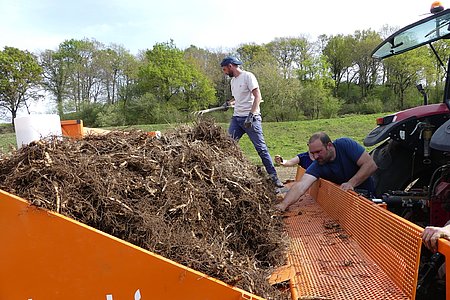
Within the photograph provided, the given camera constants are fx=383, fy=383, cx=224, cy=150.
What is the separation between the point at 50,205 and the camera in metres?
1.51

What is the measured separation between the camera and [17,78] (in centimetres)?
3067

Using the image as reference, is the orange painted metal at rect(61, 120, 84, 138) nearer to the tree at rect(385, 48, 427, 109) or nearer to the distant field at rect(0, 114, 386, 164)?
the distant field at rect(0, 114, 386, 164)

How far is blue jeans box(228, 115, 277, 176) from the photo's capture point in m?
4.43

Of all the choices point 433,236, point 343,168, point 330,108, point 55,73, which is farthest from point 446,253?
point 55,73

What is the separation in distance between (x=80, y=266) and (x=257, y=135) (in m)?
3.35

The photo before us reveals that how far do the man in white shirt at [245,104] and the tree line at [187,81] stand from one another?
75.4 feet

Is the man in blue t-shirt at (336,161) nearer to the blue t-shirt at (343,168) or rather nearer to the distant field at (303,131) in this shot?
the blue t-shirt at (343,168)

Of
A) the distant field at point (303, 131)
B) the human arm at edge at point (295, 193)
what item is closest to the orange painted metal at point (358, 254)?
the human arm at edge at point (295, 193)

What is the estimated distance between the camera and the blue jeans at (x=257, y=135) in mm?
4434

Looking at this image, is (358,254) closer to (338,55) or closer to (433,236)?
(433,236)

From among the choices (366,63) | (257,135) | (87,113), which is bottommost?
Answer: (257,135)

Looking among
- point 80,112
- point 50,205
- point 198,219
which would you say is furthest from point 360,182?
point 80,112

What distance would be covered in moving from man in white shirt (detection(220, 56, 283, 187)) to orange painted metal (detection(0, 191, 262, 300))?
10.3ft

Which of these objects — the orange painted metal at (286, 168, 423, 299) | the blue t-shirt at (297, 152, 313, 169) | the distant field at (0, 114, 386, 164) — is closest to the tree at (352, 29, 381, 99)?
the distant field at (0, 114, 386, 164)
